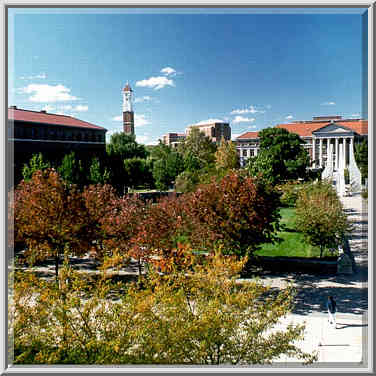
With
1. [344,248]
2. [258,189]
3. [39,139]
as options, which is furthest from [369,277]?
[39,139]

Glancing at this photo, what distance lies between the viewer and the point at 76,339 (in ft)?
19.9

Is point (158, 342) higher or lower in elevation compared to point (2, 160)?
lower

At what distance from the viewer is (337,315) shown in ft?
33.4

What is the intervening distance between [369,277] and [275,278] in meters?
8.06

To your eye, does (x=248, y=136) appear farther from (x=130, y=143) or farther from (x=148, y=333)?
(x=148, y=333)

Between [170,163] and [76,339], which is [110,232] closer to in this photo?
[76,339]

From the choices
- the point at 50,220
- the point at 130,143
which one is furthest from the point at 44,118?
the point at 130,143

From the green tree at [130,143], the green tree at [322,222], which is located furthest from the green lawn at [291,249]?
the green tree at [130,143]

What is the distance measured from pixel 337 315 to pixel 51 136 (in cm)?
2478

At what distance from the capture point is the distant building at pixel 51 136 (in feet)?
87.5

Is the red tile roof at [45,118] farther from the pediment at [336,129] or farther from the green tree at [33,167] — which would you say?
the pediment at [336,129]

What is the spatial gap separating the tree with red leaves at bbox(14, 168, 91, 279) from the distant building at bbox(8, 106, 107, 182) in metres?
13.9

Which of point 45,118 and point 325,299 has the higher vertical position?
point 45,118

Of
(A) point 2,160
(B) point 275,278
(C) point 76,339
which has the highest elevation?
(A) point 2,160
